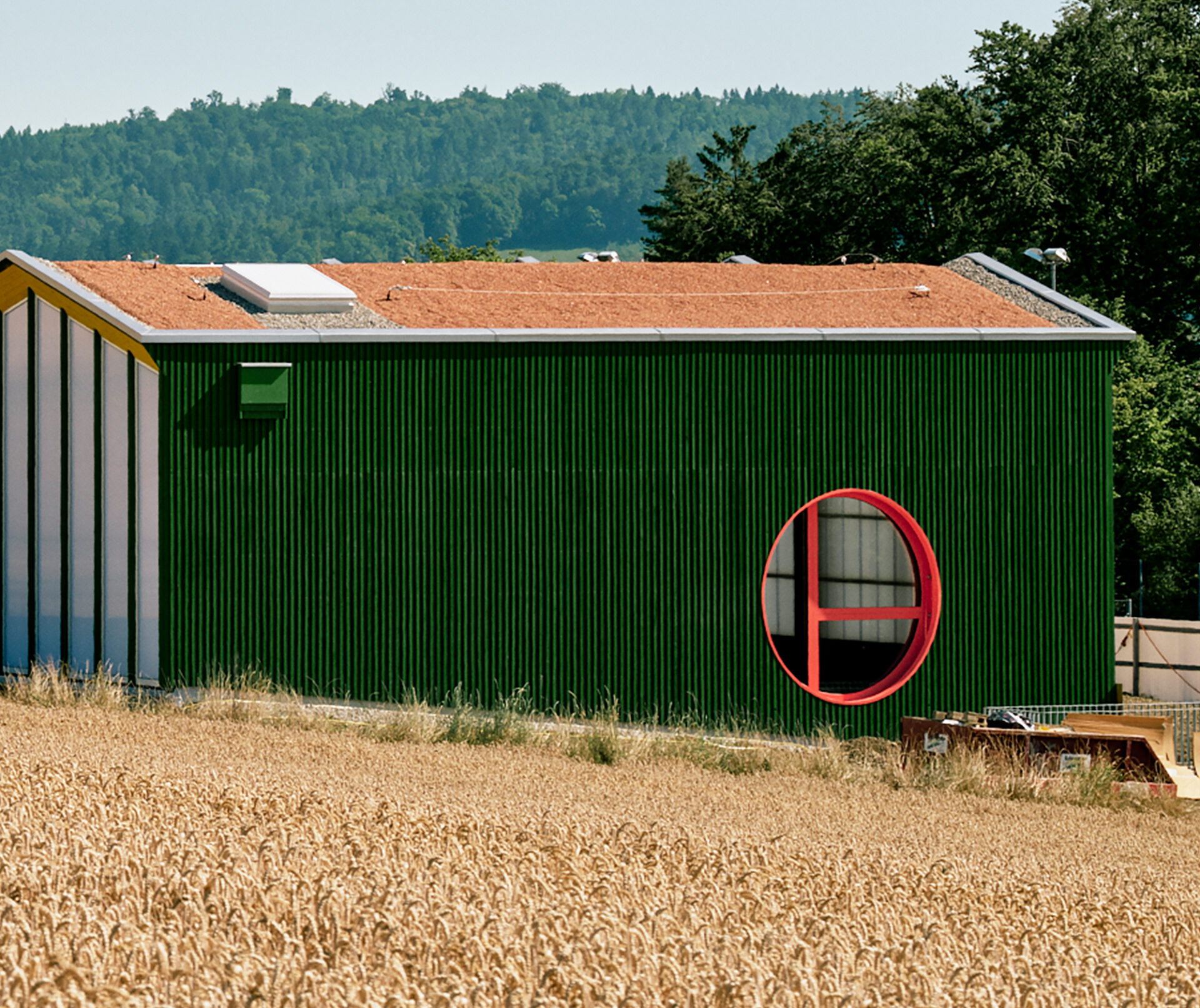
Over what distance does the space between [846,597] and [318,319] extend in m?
8.37

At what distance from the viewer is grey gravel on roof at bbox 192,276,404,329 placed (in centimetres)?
1736

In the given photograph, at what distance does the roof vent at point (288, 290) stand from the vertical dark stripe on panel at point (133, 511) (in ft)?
5.84

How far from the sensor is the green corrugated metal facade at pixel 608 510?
55.6ft

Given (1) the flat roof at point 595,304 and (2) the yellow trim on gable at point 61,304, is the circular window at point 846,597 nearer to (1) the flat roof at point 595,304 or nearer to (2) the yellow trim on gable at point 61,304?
(1) the flat roof at point 595,304

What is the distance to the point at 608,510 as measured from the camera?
58.0 ft

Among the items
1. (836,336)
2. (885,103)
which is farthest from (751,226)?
(836,336)

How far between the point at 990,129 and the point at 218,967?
139ft

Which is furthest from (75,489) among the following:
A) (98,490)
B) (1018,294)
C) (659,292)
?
(1018,294)

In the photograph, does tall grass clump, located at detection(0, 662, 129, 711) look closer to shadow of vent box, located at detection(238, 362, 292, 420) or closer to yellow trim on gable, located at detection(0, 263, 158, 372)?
shadow of vent box, located at detection(238, 362, 292, 420)

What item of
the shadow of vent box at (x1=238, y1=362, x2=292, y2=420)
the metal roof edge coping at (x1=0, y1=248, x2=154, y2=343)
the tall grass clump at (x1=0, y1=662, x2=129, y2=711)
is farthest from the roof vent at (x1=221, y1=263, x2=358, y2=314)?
the tall grass clump at (x1=0, y1=662, x2=129, y2=711)

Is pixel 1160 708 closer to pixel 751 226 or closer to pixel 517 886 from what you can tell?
pixel 517 886

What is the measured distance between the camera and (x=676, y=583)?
1780 centimetres

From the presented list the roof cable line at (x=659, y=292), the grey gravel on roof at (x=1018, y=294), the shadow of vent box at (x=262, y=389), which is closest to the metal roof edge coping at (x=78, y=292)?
the shadow of vent box at (x=262, y=389)

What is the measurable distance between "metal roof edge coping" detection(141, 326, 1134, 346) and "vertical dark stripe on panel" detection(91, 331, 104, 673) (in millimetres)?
1163
